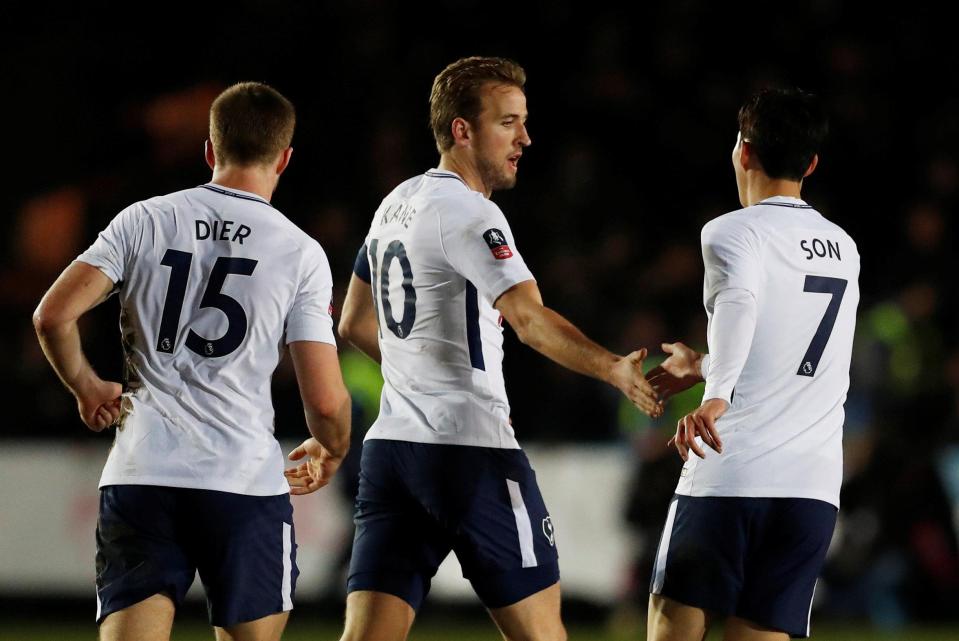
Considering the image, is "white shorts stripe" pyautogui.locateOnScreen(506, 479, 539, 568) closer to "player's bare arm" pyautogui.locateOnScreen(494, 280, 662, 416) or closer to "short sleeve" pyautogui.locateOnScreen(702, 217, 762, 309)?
"player's bare arm" pyautogui.locateOnScreen(494, 280, 662, 416)

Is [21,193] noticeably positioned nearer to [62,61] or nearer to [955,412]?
[62,61]

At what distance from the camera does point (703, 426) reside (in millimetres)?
4930

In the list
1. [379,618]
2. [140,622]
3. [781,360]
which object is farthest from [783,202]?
[140,622]

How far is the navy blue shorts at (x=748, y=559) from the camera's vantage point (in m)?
5.21

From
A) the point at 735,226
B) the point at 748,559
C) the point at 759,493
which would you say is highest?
the point at 735,226

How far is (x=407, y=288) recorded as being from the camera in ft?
18.0

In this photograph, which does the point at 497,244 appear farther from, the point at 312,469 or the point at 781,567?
the point at 781,567

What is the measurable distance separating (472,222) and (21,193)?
1197cm

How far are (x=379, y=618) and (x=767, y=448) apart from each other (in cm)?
151

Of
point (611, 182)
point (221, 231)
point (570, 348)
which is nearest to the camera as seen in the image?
point (221, 231)

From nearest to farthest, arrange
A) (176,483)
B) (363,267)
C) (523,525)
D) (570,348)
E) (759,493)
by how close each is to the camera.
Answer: (176,483) → (570,348) → (759,493) → (523,525) → (363,267)

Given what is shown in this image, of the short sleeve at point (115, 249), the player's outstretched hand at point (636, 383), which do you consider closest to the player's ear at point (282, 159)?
the short sleeve at point (115, 249)

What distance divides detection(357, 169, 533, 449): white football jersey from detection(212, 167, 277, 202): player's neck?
658mm

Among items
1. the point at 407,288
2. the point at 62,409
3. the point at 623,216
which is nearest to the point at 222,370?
the point at 407,288
